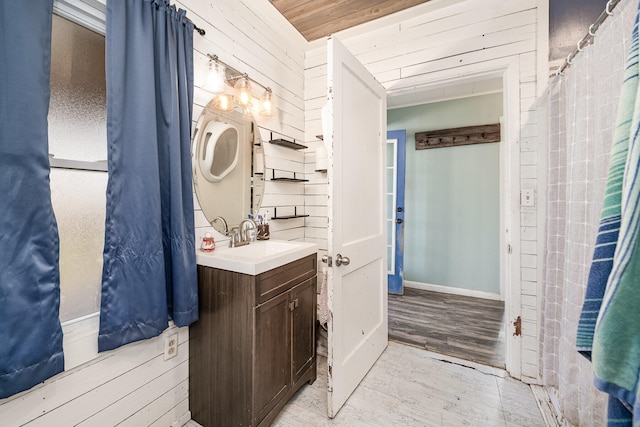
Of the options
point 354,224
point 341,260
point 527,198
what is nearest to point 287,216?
point 354,224

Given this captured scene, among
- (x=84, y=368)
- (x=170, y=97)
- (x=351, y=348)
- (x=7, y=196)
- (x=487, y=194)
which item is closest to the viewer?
(x=7, y=196)

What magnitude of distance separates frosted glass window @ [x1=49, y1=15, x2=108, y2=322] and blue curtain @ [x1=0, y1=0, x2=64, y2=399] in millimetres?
145

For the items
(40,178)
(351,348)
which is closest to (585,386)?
(351,348)

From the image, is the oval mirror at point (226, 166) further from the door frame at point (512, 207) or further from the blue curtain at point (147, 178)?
the door frame at point (512, 207)

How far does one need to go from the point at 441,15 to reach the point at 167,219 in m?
2.36

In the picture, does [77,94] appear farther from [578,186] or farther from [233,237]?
[578,186]

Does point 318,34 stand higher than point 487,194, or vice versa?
point 318,34

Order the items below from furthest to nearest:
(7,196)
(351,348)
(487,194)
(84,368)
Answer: (487,194), (351,348), (84,368), (7,196)

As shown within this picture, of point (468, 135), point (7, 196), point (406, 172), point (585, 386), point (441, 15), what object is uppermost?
point (441, 15)

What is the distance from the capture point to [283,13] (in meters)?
2.10

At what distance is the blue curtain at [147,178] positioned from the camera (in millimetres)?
1123

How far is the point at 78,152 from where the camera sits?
113cm

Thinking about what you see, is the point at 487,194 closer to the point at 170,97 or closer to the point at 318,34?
the point at 318,34

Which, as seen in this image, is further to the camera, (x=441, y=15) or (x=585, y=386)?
(x=441, y=15)
